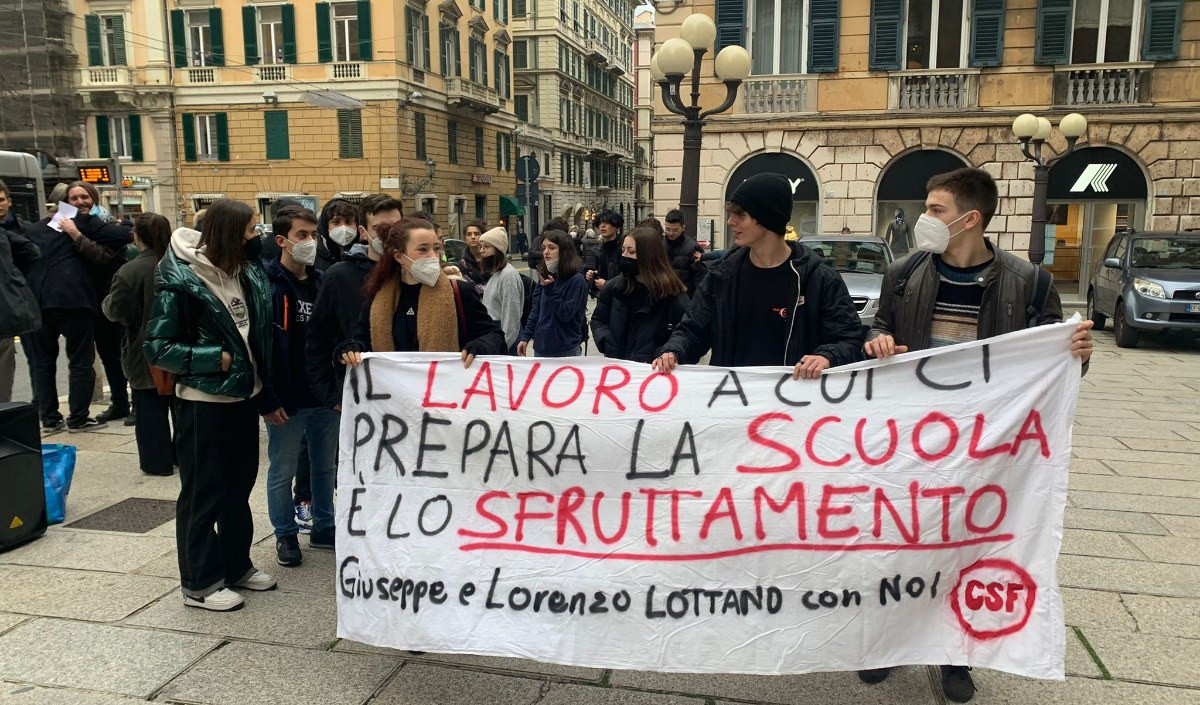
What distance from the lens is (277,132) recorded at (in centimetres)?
3559

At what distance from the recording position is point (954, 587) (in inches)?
116

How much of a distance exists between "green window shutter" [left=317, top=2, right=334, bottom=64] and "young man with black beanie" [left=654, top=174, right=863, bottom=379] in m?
35.7

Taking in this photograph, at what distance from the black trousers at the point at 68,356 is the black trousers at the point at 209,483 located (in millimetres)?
3840

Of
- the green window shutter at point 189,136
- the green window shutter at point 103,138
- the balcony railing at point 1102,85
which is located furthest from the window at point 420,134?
the balcony railing at point 1102,85

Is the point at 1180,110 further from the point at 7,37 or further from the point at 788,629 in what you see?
the point at 7,37

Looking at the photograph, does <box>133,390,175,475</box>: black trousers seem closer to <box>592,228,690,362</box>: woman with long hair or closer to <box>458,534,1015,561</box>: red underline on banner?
<box>592,228,690,362</box>: woman with long hair

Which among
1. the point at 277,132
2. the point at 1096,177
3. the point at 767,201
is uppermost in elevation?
the point at 277,132

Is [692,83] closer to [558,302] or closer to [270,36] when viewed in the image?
[558,302]

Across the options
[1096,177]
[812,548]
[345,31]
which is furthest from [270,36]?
[812,548]

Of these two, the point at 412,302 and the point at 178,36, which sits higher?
the point at 178,36

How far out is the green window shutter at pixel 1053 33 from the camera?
18.8 metres

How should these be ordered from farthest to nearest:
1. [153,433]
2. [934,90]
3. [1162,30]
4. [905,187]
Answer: [905,187] → [934,90] → [1162,30] → [153,433]

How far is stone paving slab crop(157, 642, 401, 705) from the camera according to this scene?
3.07m

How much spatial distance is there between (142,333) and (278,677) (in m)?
3.35
